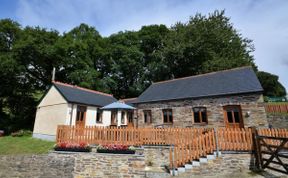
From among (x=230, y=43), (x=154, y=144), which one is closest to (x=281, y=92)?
(x=230, y=43)

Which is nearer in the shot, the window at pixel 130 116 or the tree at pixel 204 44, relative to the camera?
the window at pixel 130 116

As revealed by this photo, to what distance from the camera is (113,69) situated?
33469 millimetres

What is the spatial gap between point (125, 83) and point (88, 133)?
24726 millimetres

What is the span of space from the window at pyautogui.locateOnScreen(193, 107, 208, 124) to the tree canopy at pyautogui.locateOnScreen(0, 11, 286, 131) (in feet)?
44.9

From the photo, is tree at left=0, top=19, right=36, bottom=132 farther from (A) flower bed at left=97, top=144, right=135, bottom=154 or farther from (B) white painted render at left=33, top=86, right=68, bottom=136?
(A) flower bed at left=97, top=144, right=135, bottom=154

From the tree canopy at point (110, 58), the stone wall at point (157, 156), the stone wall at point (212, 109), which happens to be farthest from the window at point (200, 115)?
the tree canopy at point (110, 58)

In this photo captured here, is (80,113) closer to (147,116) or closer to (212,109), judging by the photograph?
(147,116)

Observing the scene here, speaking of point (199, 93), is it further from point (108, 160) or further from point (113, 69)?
point (113, 69)

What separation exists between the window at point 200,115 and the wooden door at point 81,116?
36.4 feet

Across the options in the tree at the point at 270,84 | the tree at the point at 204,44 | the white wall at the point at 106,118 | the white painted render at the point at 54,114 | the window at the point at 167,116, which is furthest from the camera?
the tree at the point at 270,84

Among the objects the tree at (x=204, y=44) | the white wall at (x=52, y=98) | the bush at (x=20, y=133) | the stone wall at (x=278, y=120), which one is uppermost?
the tree at (x=204, y=44)

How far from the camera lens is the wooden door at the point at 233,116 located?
530 inches

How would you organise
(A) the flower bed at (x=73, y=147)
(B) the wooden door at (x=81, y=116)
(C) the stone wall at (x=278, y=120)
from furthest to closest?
(C) the stone wall at (x=278, y=120)
(B) the wooden door at (x=81, y=116)
(A) the flower bed at (x=73, y=147)

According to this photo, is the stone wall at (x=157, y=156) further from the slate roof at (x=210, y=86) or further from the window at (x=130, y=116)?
the window at (x=130, y=116)
